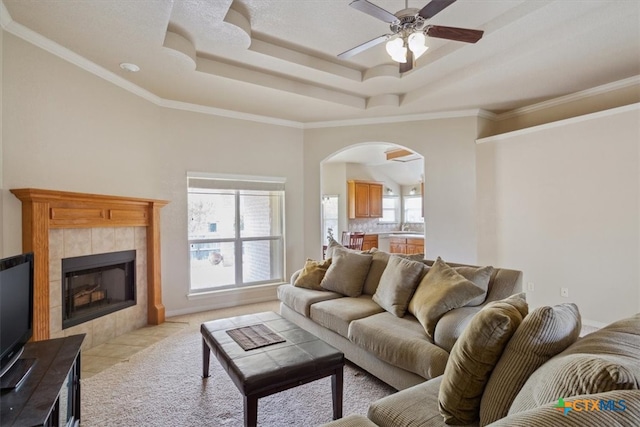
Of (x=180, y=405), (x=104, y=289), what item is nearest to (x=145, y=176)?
(x=104, y=289)

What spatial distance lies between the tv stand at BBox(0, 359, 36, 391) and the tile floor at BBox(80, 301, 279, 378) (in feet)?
3.99

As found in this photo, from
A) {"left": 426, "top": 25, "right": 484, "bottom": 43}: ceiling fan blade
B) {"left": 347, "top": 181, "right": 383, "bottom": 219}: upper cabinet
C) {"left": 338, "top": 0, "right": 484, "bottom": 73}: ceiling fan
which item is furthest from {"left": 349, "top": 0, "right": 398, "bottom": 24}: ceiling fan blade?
{"left": 347, "top": 181, "right": 383, "bottom": 219}: upper cabinet

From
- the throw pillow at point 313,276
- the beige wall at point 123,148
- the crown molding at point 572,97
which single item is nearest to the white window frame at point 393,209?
the beige wall at point 123,148

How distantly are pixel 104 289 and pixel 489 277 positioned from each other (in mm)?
3793

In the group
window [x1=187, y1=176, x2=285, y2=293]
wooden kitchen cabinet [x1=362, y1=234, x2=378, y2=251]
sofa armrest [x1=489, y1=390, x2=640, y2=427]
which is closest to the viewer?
sofa armrest [x1=489, y1=390, x2=640, y2=427]

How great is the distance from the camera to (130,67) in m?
3.22

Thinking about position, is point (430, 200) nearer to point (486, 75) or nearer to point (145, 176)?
point (486, 75)

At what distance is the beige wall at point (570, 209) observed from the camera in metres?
3.38

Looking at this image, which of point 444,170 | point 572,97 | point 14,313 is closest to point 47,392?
point 14,313

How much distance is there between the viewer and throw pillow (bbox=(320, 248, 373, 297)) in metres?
3.26

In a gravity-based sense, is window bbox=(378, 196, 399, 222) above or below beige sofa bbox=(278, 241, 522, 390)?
above

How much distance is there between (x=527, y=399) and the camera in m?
0.96

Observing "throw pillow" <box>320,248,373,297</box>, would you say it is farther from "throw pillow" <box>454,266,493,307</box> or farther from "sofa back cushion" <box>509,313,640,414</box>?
"sofa back cushion" <box>509,313,640,414</box>

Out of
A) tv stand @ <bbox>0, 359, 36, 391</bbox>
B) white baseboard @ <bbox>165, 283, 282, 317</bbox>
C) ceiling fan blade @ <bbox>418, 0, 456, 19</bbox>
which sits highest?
ceiling fan blade @ <bbox>418, 0, 456, 19</bbox>
